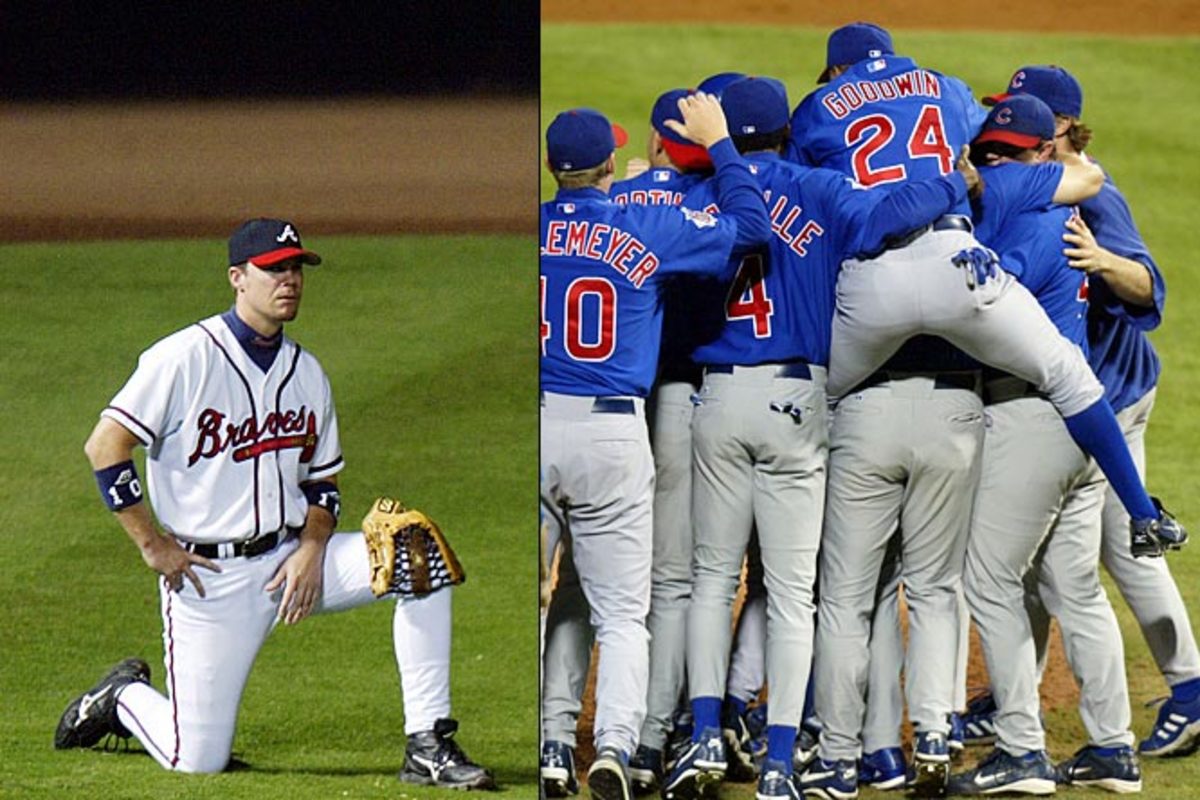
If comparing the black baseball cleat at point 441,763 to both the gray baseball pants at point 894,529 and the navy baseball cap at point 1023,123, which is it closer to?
the gray baseball pants at point 894,529

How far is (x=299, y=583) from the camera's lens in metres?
3.94

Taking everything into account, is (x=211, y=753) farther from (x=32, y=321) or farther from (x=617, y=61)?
(x=617, y=61)

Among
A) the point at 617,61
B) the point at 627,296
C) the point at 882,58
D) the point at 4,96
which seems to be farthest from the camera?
the point at 617,61

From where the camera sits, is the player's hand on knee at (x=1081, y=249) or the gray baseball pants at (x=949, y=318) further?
the player's hand on knee at (x=1081, y=249)

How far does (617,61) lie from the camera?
45.7 ft

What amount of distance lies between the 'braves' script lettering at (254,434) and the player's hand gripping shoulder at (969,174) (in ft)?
5.13

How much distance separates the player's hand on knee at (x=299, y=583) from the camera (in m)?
3.93

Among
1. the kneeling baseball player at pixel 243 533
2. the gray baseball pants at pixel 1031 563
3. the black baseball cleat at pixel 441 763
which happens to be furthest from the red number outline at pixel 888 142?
the black baseball cleat at pixel 441 763

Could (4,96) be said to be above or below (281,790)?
above

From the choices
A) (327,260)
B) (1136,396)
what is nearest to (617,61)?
(1136,396)

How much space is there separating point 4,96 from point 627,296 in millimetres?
1344

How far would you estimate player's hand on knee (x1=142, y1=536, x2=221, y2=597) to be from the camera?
3.85m

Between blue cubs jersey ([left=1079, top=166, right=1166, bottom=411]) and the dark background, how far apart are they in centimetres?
170

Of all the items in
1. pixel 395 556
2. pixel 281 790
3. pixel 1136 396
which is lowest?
pixel 281 790
